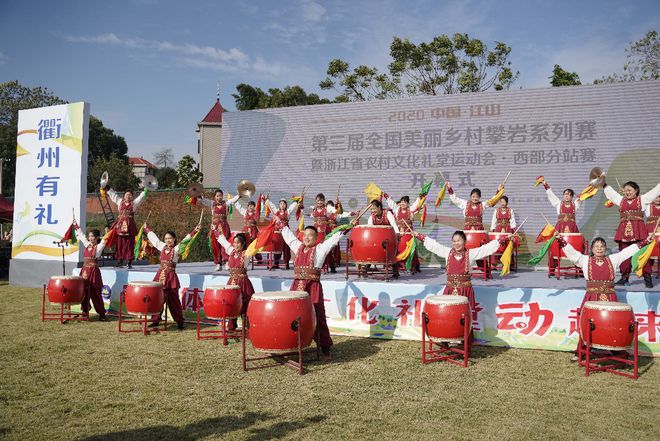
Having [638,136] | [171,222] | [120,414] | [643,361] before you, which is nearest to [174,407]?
[120,414]

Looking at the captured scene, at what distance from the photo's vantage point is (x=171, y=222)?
15336 millimetres

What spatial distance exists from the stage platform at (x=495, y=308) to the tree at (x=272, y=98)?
59.2 feet

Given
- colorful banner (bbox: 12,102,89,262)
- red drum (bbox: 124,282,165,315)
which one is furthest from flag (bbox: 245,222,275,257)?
colorful banner (bbox: 12,102,89,262)

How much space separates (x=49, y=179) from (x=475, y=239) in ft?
25.9

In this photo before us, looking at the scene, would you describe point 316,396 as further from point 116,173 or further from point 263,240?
point 116,173

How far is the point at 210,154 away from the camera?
76.5ft

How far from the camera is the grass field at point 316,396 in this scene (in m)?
3.29

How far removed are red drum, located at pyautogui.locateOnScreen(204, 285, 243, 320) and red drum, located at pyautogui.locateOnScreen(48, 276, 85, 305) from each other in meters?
2.28

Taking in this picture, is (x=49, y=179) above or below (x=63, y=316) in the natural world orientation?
above

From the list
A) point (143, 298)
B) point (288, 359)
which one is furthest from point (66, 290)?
point (288, 359)

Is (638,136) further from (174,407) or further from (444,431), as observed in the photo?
→ (174,407)

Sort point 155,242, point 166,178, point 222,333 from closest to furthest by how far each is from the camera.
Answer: point 222,333, point 155,242, point 166,178

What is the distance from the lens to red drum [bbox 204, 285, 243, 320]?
228 inches

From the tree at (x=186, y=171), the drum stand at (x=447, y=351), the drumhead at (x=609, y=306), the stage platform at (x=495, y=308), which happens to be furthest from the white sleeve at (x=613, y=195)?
the tree at (x=186, y=171)
